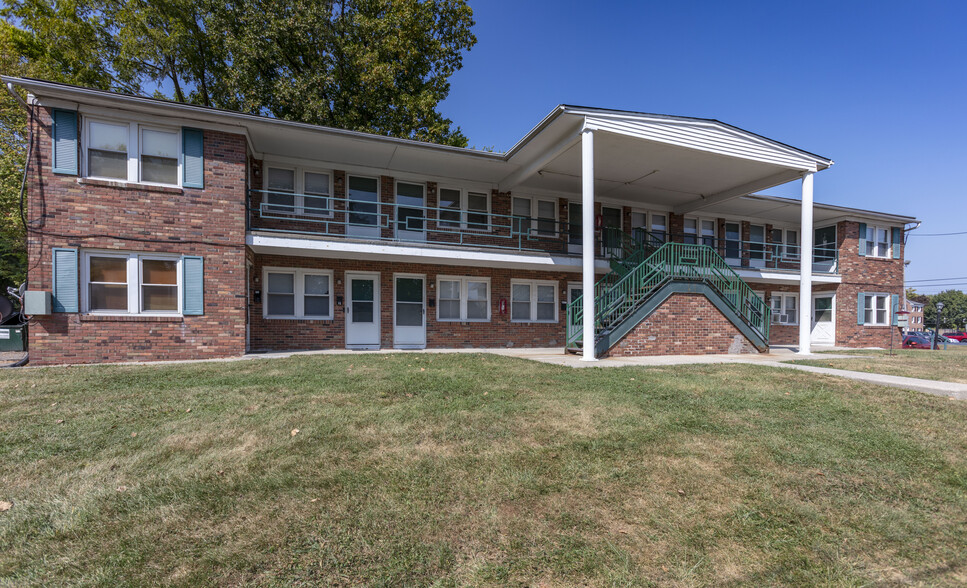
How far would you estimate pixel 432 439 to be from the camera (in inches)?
161

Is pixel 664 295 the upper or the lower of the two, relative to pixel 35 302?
upper

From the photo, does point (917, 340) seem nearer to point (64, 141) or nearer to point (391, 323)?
point (391, 323)

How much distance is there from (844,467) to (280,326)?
11667 mm

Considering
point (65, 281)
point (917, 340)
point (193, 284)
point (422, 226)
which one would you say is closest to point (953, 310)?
point (917, 340)

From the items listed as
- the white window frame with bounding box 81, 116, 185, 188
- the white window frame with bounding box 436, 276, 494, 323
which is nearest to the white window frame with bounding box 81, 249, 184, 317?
the white window frame with bounding box 81, 116, 185, 188

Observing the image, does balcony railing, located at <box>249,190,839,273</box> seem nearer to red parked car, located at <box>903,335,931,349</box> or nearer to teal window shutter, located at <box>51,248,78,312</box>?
teal window shutter, located at <box>51,248,78,312</box>

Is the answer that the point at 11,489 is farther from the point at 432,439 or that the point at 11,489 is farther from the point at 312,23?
the point at 312,23

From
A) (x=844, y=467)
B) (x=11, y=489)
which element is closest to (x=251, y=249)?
(x=11, y=489)

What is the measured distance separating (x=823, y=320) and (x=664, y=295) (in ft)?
40.8

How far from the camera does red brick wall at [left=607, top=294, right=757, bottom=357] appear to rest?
35.5 ft

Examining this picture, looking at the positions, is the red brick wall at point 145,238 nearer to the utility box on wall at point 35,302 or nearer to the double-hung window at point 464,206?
the utility box on wall at point 35,302

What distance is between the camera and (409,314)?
12867 mm

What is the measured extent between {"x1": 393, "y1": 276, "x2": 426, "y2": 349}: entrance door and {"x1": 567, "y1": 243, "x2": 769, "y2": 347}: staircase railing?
14.4ft

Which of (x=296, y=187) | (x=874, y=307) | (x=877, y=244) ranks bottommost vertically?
(x=874, y=307)
